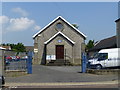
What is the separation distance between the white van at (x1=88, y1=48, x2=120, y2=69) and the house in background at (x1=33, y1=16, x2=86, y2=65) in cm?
1389

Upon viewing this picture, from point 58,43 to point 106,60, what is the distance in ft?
52.6

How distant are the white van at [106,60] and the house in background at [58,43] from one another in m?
A: 13.9

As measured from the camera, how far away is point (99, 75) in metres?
19.9

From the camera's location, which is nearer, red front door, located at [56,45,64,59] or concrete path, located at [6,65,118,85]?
concrete path, located at [6,65,118,85]

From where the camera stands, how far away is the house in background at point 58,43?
3794cm

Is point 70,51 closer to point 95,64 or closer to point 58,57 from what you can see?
point 58,57

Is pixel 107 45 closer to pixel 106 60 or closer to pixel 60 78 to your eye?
pixel 106 60

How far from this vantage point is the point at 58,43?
38.0 metres

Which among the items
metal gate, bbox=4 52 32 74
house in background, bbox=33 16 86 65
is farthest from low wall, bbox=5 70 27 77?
house in background, bbox=33 16 86 65

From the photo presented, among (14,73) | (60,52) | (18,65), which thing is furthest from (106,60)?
(60,52)

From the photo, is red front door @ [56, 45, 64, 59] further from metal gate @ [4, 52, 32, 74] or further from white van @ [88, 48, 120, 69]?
metal gate @ [4, 52, 32, 74]

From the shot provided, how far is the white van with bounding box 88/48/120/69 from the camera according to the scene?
22.4 metres

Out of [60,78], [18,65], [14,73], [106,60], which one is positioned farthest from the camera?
[106,60]

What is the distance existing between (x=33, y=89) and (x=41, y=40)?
2728 centimetres
